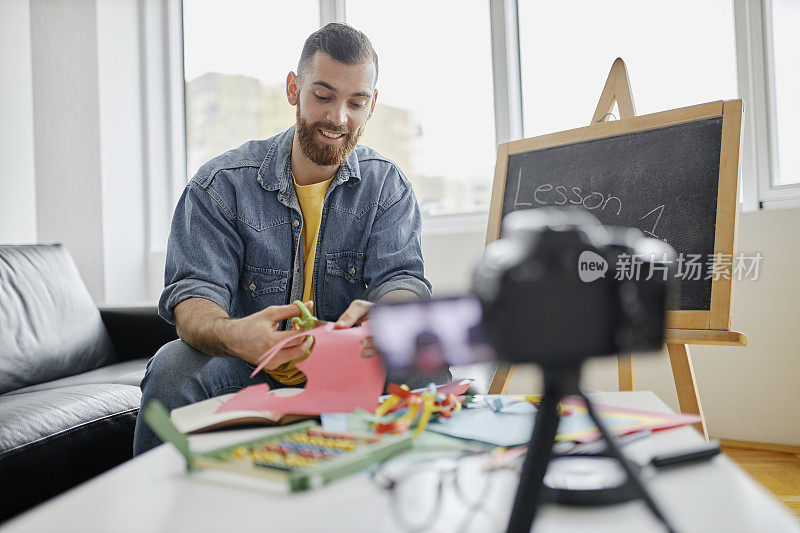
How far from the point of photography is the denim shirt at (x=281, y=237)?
1.35m

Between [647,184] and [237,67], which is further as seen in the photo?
[237,67]

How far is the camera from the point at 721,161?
1294 millimetres

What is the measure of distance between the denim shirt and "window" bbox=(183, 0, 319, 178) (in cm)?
153

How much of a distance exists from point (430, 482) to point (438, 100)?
217 cm

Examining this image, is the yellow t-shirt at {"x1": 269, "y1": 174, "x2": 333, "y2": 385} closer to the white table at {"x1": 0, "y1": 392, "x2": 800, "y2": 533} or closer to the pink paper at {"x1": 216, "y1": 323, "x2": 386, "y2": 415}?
the pink paper at {"x1": 216, "y1": 323, "x2": 386, "y2": 415}

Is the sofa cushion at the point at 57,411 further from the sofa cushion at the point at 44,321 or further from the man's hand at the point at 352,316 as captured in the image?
the man's hand at the point at 352,316

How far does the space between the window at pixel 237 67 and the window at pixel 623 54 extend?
1.10 meters

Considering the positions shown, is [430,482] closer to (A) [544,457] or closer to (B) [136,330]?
(A) [544,457]

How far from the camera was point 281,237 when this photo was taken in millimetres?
1404

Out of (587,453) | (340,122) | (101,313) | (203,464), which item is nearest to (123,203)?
(101,313)

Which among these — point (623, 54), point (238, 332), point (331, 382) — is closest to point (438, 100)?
point (623, 54)

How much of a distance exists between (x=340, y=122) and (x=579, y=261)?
108 cm

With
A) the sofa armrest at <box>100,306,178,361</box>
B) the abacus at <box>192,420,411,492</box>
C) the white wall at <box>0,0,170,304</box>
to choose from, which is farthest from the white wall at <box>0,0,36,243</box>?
the abacus at <box>192,420,411,492</box>

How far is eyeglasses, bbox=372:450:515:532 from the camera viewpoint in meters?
0.52
